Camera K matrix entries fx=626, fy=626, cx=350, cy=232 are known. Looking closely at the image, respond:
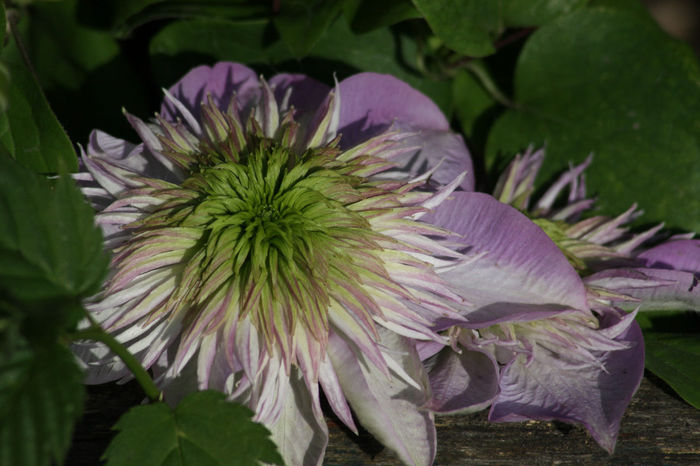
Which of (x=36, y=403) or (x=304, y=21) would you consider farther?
(x=304, y=21)

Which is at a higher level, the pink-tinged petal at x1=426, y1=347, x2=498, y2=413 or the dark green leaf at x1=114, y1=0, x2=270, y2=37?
the dark green leaf at x1=114, y1=0, x2=270, y2=37

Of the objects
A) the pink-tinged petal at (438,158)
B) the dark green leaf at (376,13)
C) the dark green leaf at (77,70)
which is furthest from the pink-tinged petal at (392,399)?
the dark green leaf at (77,70)

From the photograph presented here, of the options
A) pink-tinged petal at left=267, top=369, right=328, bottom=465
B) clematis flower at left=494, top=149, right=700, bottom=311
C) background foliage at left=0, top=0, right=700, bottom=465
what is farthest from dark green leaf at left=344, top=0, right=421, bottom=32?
pink-tinged petal at left=267, top=369, right=328, bottom=465

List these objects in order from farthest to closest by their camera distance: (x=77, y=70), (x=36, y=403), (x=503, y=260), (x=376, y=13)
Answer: (x=77, y=70)
(x=376, y=13)
(x=503, y=260)
(x=36, y=403)

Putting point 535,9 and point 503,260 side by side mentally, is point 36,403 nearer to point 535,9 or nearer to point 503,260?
point 503,260

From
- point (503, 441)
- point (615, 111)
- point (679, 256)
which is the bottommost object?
point (503, 441)

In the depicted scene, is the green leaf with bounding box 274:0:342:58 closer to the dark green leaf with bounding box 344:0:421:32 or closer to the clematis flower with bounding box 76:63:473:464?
the dark green leaf with bounding box 344:0:421:32

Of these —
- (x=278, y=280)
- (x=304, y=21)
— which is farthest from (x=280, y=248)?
(x=304, y=21)
